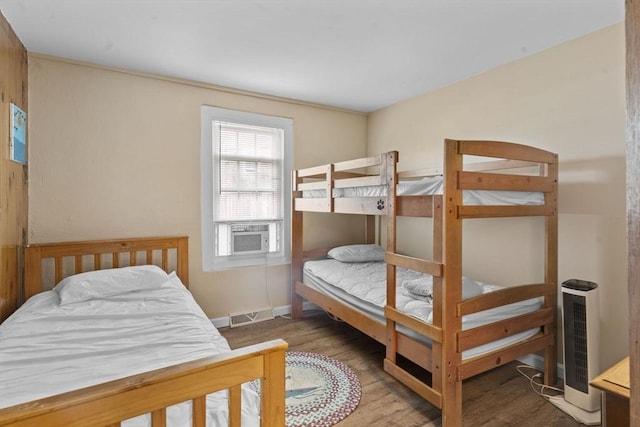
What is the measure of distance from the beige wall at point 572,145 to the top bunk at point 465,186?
0.22 metres

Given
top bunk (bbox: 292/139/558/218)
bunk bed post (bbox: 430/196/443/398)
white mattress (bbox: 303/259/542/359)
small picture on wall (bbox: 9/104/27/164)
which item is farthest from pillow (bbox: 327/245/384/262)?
small picture on wall (bbox: 9/104/27/164)

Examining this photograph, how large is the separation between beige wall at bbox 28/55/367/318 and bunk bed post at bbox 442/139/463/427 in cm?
217

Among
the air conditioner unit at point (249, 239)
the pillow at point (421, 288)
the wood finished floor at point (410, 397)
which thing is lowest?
the wood finished floor at point (410, 397)

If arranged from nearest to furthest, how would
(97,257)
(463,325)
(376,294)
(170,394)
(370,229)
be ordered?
(170,394), (463,325), (376,294), (97,257), (370,229)

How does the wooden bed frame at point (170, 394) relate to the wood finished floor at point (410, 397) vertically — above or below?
above

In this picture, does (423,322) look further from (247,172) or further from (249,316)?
(247,172)

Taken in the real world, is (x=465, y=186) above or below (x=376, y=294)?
above

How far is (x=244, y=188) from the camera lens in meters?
3.38

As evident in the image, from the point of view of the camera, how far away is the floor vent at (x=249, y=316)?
3.26 metres

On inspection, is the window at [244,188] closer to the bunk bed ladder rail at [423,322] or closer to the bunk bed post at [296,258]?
the bunk bed post at [296,258]

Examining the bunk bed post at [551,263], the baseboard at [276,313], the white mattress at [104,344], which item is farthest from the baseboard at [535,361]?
the white mattress at [104,344]

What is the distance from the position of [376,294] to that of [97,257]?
2.29 meters

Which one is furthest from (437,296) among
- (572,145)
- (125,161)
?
(125,161)

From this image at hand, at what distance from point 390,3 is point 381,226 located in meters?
2.56
